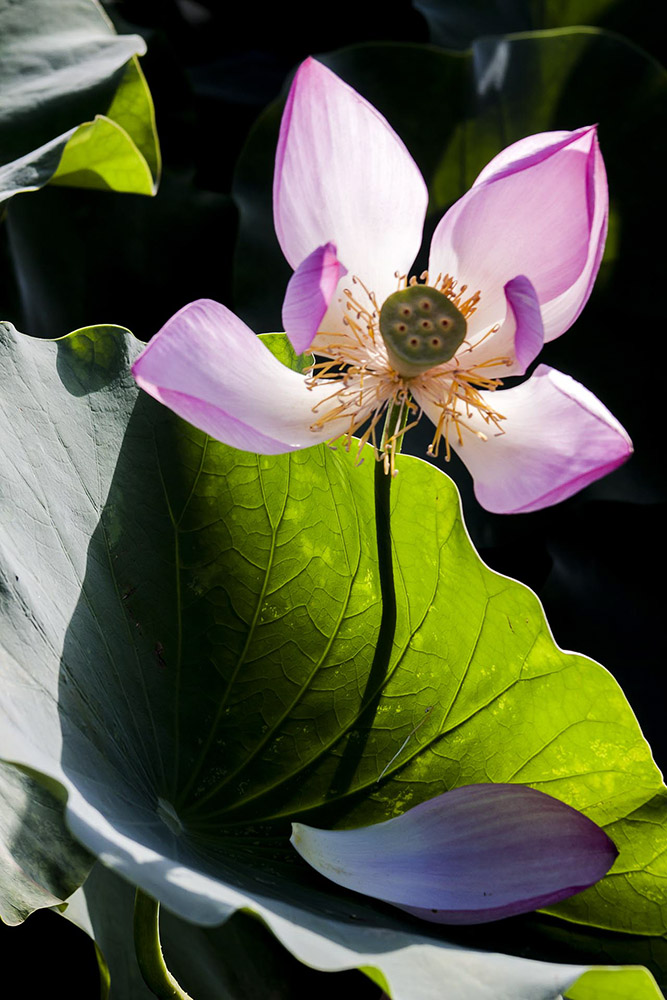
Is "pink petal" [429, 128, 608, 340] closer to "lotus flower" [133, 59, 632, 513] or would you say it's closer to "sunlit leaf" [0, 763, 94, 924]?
"lotus flower" [133, 59, 632, 513]

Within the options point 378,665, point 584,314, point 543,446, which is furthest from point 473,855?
point 584,314

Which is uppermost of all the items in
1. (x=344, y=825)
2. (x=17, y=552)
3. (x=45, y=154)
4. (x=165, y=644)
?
(x=45, y=154)

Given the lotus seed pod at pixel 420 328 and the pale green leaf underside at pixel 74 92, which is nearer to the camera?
the lotus seed pod at pixel 420 328

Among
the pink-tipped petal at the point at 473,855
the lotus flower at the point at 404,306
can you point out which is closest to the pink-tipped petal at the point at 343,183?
the lotus flower at the point at 404,306

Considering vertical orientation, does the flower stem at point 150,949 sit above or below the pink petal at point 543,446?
below

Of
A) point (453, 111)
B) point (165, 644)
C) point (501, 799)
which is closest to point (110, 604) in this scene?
point (165, 644)

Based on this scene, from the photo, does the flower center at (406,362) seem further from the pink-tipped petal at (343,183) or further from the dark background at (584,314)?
the dark background at (584,314)

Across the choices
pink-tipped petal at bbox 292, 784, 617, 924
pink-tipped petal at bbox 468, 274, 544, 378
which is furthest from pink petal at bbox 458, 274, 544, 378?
pink-tipped petal at bbox 292, 784, 617, 924

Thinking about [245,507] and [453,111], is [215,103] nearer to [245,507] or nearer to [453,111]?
[453,111]
